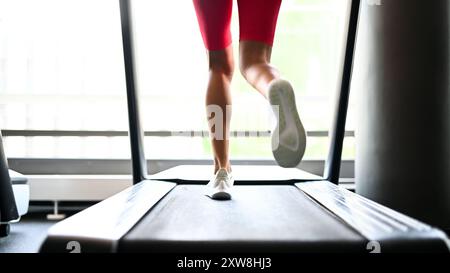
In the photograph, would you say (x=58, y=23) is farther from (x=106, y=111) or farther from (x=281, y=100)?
(x=281, y=100)

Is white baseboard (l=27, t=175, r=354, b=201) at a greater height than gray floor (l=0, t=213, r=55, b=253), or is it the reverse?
white baseboard (l=27, t=175, r=354, b=201)

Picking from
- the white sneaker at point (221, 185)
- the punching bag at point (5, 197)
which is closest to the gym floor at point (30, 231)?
the punching bag at point (5, 197)

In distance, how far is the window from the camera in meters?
2.64

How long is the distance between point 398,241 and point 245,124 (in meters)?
1.95

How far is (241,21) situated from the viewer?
1.42 metres

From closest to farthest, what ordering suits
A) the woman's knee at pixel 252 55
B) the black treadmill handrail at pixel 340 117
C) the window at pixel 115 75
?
the woman's knee at pixel 252 55 → the black treadmill handrail at pixel 340 117 → the window at pixel 115 75

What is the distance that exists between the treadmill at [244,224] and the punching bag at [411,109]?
40 cm

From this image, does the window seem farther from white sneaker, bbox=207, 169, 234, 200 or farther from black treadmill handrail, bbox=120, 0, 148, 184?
white sneaker, bbox=207, 169, 234, 200

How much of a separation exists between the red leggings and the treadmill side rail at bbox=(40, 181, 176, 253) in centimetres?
59

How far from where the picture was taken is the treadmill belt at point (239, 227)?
80cm

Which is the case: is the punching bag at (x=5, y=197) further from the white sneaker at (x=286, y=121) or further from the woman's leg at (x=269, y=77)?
the white sneaker at (x=286, y=121)

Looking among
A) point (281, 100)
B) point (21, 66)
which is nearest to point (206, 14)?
point (281, 100)

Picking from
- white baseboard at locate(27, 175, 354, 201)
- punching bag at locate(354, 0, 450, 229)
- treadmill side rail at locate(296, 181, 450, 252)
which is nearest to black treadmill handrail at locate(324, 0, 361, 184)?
punching bag at locate(354, 0, 450, 229)

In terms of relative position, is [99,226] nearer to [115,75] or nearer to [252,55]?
[252,55]
